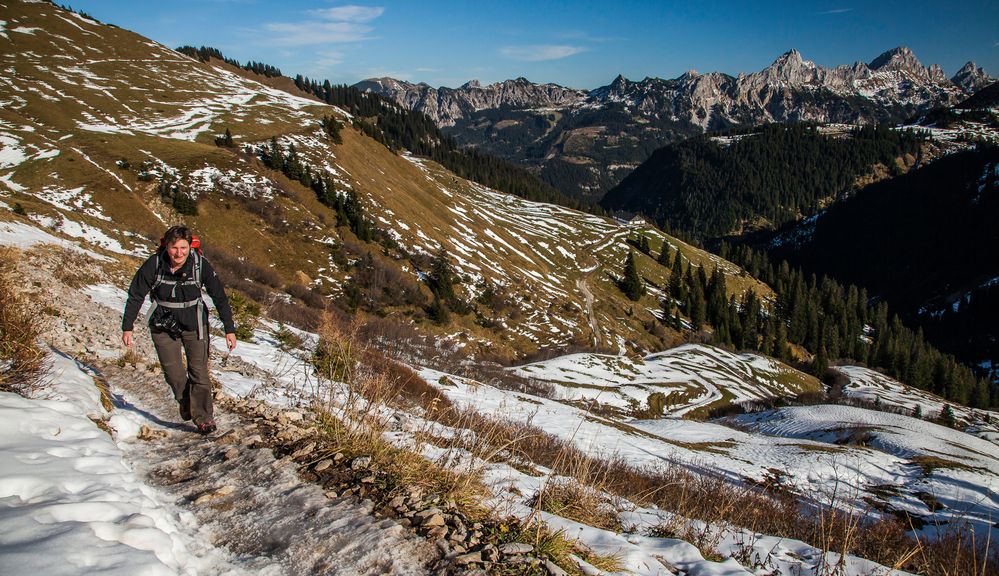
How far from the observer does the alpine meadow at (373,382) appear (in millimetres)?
4535

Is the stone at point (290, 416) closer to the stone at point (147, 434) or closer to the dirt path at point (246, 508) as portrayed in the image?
the dirt path at point (246, 508)

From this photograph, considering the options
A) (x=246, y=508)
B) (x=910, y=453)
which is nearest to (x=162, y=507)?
(x=246, y=508)

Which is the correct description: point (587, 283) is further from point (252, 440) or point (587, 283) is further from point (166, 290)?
point (252, 440)

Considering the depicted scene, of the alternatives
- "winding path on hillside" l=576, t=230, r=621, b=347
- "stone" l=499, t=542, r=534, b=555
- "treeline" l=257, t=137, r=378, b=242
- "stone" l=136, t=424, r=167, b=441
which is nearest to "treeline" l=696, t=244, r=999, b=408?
"winding path on hillside" l=576, t=230, r=621, b=347

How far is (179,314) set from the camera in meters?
7.03

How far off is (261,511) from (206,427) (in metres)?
2.66

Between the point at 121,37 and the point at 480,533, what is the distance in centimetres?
16366

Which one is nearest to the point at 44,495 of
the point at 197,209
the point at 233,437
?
the point at 233,437

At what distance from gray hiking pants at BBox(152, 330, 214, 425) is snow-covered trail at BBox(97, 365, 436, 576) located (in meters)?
0.39

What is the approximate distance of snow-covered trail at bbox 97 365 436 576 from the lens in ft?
13.1

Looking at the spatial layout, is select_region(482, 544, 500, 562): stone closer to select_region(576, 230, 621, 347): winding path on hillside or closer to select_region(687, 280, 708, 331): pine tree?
select_region(576, 230, 621, 347): winding path on hillside

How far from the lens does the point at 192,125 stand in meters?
71.2

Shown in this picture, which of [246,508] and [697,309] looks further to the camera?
[697,309]

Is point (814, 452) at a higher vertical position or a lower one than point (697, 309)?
lower
